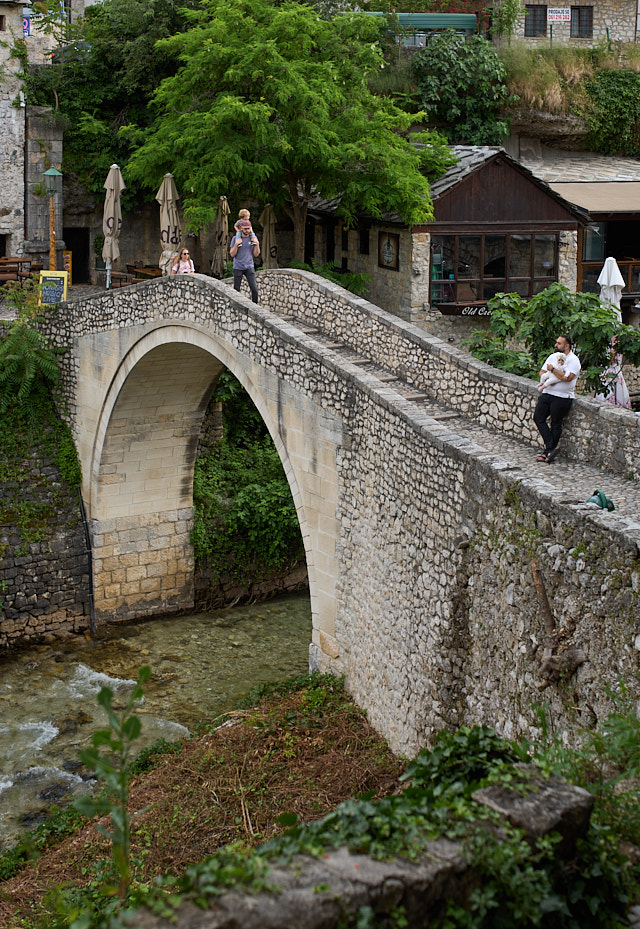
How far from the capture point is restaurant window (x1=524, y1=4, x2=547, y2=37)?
23547mm

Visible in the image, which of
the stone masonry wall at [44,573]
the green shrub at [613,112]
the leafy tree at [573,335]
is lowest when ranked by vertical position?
the stone masonry wall at [44,573]

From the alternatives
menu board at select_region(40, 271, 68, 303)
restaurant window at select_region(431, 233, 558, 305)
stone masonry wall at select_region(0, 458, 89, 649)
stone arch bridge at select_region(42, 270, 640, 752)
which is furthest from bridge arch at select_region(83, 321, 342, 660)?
restaurant window at select_region(431, 233, 558, 305)

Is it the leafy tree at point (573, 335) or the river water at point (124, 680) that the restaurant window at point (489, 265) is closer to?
the leafy tree at point (573, 335)

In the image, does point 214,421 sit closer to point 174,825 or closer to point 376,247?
point 376,247

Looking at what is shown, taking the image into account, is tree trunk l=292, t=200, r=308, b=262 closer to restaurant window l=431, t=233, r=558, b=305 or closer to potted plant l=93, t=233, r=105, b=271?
restaurant window l=431, t=233, r=558, b=305

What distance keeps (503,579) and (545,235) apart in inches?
433

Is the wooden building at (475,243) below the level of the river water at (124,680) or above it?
above

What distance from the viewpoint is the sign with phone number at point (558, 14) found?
23641mm

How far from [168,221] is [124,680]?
6.60m

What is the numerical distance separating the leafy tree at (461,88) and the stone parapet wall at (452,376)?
8.78 meters

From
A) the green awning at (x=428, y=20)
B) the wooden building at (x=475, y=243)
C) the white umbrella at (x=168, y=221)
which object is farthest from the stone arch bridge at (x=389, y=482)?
the green awning at (x=428, y=20)

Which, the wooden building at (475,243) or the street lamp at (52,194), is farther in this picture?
the street lamp at (52,194)

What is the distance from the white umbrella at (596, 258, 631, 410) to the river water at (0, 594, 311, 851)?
516cm

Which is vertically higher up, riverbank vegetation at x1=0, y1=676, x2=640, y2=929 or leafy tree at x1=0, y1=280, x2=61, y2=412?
leafy tree at x1=0, y1=280, x2=61, y2=412
